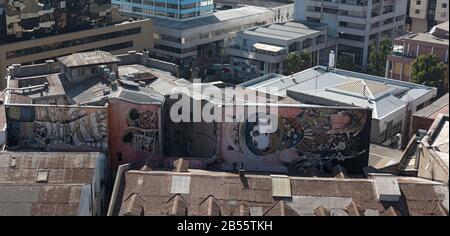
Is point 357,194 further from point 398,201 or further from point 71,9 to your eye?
point 71,9

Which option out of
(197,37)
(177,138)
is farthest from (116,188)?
(197,37)

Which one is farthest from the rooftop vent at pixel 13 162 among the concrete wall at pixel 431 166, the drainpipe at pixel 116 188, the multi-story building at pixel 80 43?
the multi-story building at pixel 80 43

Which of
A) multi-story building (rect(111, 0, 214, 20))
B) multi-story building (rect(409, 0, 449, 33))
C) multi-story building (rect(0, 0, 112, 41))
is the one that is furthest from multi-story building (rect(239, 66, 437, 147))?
multi-story building (rect(409, 0, 449, 33))

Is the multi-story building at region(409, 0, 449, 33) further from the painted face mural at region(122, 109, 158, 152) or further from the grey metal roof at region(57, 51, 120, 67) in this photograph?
the painted face mural at region(122, 109, 158, 152)

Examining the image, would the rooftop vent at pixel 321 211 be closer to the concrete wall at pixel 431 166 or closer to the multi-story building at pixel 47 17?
the concrete wall at pixel 431 166

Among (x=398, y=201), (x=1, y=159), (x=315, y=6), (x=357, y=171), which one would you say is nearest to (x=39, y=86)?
(x=1, y=159)
